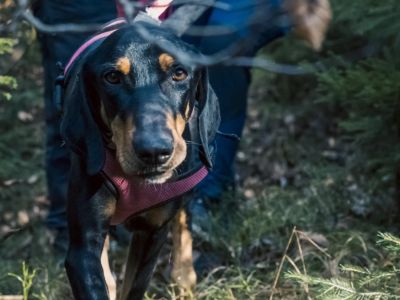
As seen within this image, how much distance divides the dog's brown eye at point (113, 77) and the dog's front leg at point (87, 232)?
43 cm

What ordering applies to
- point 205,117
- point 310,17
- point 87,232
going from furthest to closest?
1. point 205,117
2. point 87,232
3. point 310,17

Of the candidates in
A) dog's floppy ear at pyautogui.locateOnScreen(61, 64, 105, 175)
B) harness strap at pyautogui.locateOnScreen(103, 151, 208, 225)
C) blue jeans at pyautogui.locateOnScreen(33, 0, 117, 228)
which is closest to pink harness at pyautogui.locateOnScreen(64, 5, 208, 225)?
harness strap at pyautogui.locateOnScreen(103, 151, 208, 225)

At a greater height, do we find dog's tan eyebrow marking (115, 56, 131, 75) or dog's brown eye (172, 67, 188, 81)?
dog's tan eyebrow marking (115, 56, 131, 75)

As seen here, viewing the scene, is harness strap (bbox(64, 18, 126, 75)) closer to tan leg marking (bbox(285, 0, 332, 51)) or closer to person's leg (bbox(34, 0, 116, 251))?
person's leg (bbox(34, 0, 116, 251))

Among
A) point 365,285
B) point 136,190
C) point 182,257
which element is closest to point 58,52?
point 182,257

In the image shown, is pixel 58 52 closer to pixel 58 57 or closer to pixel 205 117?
pixel 58 57

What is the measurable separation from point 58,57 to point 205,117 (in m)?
1.66

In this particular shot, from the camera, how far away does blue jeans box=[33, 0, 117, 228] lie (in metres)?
5.27

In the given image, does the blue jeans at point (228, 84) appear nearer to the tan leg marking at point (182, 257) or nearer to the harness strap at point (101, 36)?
the tan leg marking at point (182, 257)

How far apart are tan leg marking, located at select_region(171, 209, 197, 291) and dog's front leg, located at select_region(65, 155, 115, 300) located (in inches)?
38.3

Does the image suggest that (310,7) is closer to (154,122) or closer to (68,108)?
(154,122)

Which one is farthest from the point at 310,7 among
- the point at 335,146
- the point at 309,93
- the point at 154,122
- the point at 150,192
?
the point at 309,93

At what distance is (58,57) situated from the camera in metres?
5.35

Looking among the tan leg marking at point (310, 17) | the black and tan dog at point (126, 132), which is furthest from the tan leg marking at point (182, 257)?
the tan leg marking at point (310, 17)
